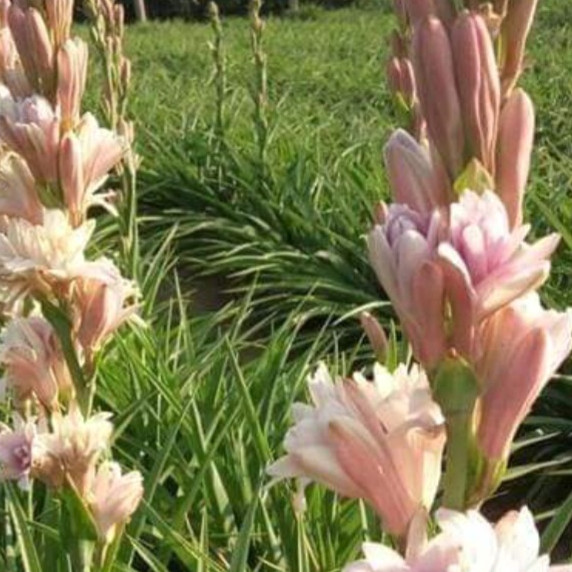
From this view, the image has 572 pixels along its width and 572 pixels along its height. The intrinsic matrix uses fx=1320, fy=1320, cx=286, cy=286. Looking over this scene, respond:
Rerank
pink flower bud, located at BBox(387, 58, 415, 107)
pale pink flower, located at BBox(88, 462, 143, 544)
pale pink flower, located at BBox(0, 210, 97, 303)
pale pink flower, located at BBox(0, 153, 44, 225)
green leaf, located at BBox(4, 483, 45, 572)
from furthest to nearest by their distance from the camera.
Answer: pink flower bud, located at BBox(387, 58, 415, 107), green leaf, located at BBox(4, 483, 45, 572), pale pink flower, located at BBox(0, 153, 44, 225), pale pink flower, located at BBox(0, 210, 97, 303), pale pink flower, located at BBox(88, 462, 143, 544)

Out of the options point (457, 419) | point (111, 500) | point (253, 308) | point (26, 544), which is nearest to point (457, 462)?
point (457, 419)

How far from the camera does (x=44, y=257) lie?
1930 millimetres

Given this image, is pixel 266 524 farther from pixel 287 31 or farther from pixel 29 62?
pixel 287 31

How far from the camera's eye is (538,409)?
3.96 m

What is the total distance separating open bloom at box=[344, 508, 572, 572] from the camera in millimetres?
965

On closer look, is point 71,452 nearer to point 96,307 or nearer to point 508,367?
point 96,307

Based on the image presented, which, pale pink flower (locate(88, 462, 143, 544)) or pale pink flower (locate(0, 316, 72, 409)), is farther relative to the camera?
pale pink flower (locate(0, 316, 72, 409))

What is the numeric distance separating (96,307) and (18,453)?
0.79ft

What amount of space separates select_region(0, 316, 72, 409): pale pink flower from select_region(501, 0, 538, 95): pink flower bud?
1.09 m

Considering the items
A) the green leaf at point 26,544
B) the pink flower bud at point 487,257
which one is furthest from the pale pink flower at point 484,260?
the green leaf at point 26,544

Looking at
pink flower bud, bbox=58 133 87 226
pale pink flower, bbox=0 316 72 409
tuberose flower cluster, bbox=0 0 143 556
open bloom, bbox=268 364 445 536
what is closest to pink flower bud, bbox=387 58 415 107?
tuberose flower cluster, bbox=0 0 143 556

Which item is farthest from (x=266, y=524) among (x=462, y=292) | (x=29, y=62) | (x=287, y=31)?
(x=287, y=31)

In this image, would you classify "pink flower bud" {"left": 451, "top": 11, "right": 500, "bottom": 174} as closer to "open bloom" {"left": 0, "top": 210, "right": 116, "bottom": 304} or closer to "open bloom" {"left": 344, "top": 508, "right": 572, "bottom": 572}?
"open bloom" {"left": 344, "top": 508, "right": 572, "bottom": 572}

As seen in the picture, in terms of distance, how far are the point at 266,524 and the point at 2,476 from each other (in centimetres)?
91
